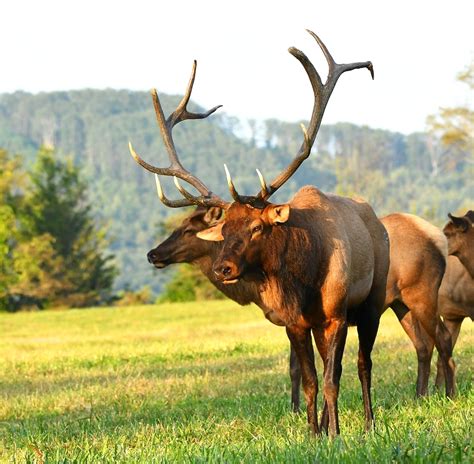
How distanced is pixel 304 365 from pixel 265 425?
0.64m

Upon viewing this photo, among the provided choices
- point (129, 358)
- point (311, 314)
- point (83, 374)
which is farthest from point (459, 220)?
point (129, 358)

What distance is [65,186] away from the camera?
3103 inches

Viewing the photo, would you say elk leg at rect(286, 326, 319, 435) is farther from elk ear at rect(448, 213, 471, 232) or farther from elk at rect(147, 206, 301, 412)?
elk at rect(147, 206, 301, 412)

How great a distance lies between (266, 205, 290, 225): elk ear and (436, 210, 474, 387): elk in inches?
176

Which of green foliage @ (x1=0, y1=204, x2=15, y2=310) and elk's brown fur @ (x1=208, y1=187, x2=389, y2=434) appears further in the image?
green foliage @ (x1=0, y1=204, x2=15, y2=310)

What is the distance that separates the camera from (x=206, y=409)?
37.5 ft

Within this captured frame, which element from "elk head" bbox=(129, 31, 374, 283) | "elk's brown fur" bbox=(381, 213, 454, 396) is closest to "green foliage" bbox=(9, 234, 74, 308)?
"elk's brown fur" bbox=(381, 213, 454, 396)

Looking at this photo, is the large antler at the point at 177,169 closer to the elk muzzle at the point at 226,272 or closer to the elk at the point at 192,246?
the elk muzzle at the point at 226,272

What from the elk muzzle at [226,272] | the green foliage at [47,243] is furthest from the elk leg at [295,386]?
the green foliage at [47,243]

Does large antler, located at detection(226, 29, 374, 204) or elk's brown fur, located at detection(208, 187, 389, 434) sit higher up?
large antler, located at detection(226, 29, 374, 204)

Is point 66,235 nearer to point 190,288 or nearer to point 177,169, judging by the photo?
point 190,288

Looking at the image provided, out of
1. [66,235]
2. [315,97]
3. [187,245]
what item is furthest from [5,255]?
[315,97]

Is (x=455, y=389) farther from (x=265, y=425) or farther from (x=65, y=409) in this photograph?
(x=65, y=409)

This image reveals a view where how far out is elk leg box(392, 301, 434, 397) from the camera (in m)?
12.0
